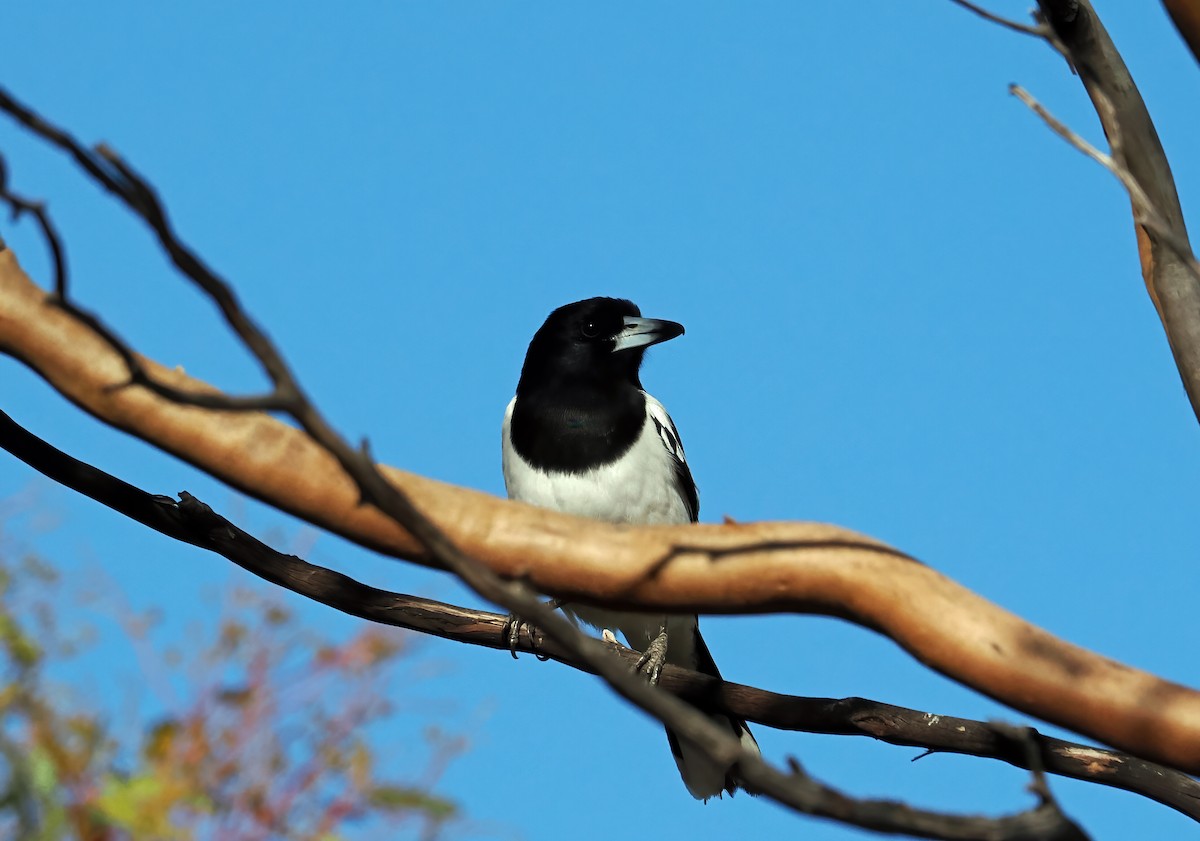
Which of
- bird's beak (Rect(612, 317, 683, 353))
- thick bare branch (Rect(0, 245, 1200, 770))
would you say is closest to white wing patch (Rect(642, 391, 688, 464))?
bird's beak (Rect(612, 317, 683, 353))

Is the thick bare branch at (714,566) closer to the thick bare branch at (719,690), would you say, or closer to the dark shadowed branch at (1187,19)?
the thick bare branch at (719,690)

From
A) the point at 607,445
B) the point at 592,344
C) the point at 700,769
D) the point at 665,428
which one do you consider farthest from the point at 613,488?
the point at 700,769

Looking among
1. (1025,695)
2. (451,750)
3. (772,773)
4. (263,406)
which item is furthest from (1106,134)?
(451,750)

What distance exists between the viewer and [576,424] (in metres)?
4.30

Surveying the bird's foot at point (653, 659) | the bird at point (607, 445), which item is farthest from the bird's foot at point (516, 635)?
the bird at point (607, 445)

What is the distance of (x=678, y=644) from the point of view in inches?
177

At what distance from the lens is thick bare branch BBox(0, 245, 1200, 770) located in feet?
4.96

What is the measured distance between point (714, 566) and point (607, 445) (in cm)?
267

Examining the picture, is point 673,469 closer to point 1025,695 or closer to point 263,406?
point 1025,695

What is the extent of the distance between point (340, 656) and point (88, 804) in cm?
134

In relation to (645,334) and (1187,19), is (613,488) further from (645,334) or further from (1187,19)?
(1187,19)

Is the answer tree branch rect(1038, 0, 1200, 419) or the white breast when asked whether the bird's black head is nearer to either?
the white breast

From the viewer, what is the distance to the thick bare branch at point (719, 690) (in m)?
2.32

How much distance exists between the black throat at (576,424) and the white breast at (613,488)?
3 cm
